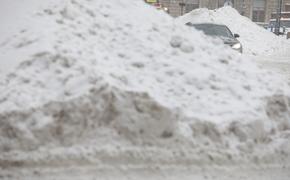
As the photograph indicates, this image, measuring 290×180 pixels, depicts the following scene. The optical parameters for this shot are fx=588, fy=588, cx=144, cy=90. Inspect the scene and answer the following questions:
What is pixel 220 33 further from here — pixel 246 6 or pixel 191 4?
pixel 246 6

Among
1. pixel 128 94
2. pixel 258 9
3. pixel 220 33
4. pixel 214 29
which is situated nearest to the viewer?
pixel 128 94

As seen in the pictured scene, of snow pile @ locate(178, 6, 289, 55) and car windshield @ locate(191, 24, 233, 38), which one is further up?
car windshield @ locate(191, 24, 233, 38)

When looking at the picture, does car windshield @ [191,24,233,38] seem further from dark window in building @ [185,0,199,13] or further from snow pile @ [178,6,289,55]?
dark window in building @ [185,0,199,13]

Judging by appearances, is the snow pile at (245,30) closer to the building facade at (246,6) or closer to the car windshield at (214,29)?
the car windshield at (214,29)

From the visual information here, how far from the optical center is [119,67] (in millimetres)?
6199

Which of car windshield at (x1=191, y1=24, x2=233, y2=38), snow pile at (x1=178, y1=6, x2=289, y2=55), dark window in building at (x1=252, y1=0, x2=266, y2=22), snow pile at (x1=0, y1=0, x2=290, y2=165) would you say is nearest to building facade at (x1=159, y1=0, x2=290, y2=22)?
dark window in building at (x1=252, y1=0, x2=266, y2=22)

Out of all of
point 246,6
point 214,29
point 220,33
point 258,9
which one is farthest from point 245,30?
point 258,9

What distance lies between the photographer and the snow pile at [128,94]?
217 inches

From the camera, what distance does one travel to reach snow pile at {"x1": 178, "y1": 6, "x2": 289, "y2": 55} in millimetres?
29541

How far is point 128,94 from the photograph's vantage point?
568 cm

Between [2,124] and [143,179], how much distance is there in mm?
1399

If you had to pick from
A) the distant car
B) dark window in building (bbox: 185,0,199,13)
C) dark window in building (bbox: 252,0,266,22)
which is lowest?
dark window in building (bbox: 252,0,266,22)

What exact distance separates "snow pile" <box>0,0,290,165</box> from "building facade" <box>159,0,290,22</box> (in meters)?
45.8

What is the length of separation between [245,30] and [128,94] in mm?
27502
